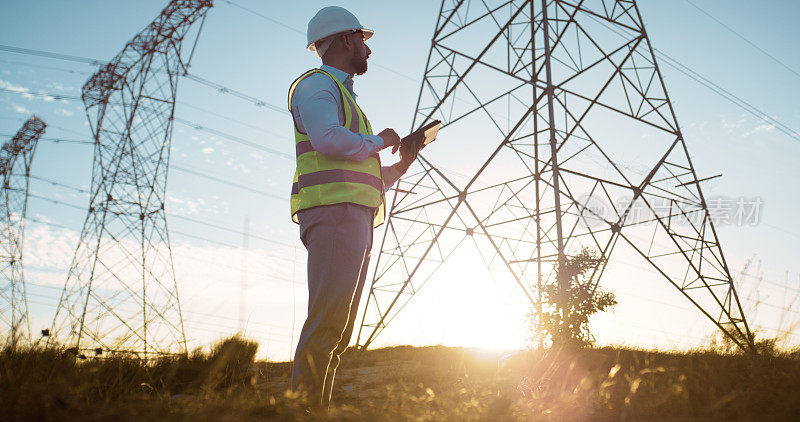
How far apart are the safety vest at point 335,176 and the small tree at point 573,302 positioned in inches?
185

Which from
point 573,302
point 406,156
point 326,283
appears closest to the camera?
point 326,283

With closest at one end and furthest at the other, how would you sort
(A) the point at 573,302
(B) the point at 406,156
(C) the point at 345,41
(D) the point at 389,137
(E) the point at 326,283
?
(E) the point at 326,283 < (D) the point at 389,137 < (C) the point at 345,41 < (B) the point at 406,156 < (A) the point at 573,302

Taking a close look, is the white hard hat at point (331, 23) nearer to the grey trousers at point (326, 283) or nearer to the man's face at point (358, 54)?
the man's face at point (358, 54)

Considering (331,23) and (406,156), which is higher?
(331,23)

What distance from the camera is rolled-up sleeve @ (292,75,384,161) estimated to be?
2430 millimetres

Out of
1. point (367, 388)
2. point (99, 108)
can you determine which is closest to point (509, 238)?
point (367, 388)

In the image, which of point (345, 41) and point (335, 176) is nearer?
point (335, 176)

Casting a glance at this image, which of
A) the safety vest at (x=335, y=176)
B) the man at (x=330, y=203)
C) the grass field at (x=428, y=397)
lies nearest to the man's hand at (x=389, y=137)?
the man at (x=330, y=203)

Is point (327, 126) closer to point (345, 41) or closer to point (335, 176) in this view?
point (335, 176)

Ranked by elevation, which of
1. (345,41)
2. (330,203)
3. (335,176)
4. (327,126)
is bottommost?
(330,203)

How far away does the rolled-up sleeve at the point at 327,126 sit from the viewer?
7.97 feet

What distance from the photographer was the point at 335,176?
252 centimetres

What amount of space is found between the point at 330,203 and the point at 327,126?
0.39m

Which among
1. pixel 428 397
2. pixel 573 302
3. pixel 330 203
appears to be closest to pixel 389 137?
pixel 330 203
